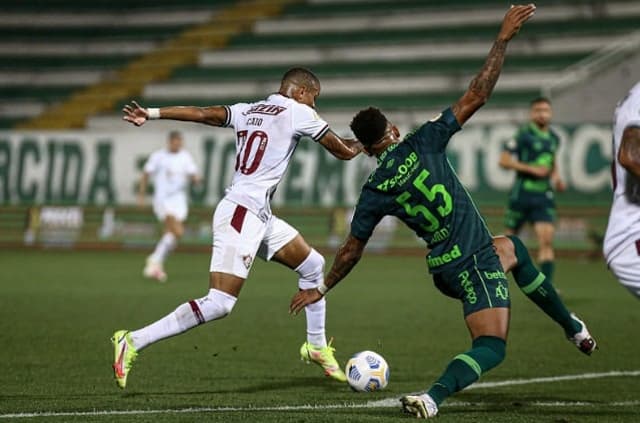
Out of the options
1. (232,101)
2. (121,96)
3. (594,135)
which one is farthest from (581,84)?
(121,96)

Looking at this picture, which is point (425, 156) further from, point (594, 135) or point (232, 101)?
point (232, 101)

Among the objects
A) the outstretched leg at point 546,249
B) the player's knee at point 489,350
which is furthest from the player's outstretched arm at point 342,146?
the outstretched leg at point 546,249

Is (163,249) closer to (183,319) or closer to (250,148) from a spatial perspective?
(250,148)

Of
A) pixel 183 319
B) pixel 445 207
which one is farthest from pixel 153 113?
pixel 445 207

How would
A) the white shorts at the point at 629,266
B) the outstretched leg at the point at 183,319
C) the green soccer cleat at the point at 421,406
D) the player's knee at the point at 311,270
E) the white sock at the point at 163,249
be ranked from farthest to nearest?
the white sock at the point at 163,249 < the player's knee at the point at 311,270 < the outstretched leg at the point at 183,319 < the green soccer cleat at the point at 421,406 < the white shorts at the point at 629,266

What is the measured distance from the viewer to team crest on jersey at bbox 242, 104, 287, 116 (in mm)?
7707

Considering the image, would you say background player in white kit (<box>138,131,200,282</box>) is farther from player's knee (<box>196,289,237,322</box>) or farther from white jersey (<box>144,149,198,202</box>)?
player's knee (<box>196,289,237,322</box>)

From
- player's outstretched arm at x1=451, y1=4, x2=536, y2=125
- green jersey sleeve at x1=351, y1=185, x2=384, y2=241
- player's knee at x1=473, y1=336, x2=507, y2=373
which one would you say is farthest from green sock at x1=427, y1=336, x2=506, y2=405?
player's outstretched arm at x1=451, y1=4, x2=536, y2=125

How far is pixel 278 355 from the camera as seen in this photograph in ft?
30.6

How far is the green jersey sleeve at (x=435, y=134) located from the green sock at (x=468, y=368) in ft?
3.79

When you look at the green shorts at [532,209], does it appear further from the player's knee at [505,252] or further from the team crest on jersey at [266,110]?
the player's knee at [505,252]

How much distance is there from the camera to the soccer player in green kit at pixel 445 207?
623 centimetres

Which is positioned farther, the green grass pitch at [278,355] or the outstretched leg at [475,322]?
the green grass pitch at [278,355]

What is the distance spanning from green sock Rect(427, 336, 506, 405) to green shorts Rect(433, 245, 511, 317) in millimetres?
216
